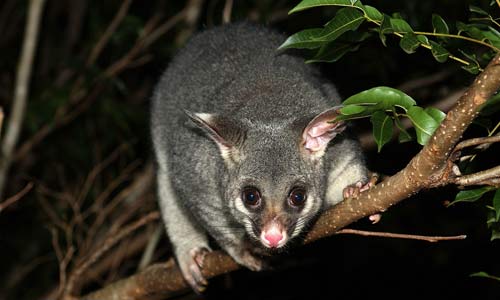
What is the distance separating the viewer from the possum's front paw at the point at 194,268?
4.73m

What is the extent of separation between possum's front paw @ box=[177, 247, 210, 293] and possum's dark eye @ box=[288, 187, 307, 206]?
1.14 meters

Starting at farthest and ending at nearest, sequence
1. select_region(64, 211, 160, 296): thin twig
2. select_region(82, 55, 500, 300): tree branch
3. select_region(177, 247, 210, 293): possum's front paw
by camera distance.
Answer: select_region(64, 211, 160, 296): thin twig, select_region(177, 247, 210, 293): possum's front paw, select_region(82, 55, 500, 300): tree branch

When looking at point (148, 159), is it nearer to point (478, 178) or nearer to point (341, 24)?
point (341, 24)

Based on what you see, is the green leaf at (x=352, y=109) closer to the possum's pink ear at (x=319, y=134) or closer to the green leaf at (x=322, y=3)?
the green leaf at (x=322, y=3)

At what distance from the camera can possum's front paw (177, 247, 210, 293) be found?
4.73 metres

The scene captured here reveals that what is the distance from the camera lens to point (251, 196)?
3.79 m

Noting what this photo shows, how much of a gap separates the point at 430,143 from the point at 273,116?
1521 millimetres

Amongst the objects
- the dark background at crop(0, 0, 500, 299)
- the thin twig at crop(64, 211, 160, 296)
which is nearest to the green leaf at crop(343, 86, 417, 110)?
the thin twig at crop(64, 211, 160, 296)

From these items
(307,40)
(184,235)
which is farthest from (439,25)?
(184,235)

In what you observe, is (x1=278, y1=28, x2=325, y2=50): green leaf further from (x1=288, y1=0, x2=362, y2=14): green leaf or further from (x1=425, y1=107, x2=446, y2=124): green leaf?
(x1=425, y1=107, x2=446, y2=124): green leaf

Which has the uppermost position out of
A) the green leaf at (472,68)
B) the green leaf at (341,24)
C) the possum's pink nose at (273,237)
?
the green leaf at (341,24)

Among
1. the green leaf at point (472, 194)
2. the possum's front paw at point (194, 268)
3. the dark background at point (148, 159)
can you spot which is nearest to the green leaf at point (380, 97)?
Answer: the green leaf at point (472, 194)

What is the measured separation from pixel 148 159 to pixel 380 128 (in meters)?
4.46

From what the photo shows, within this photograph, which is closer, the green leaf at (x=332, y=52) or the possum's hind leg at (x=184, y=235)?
the green leaf at (x=332, y=52)
